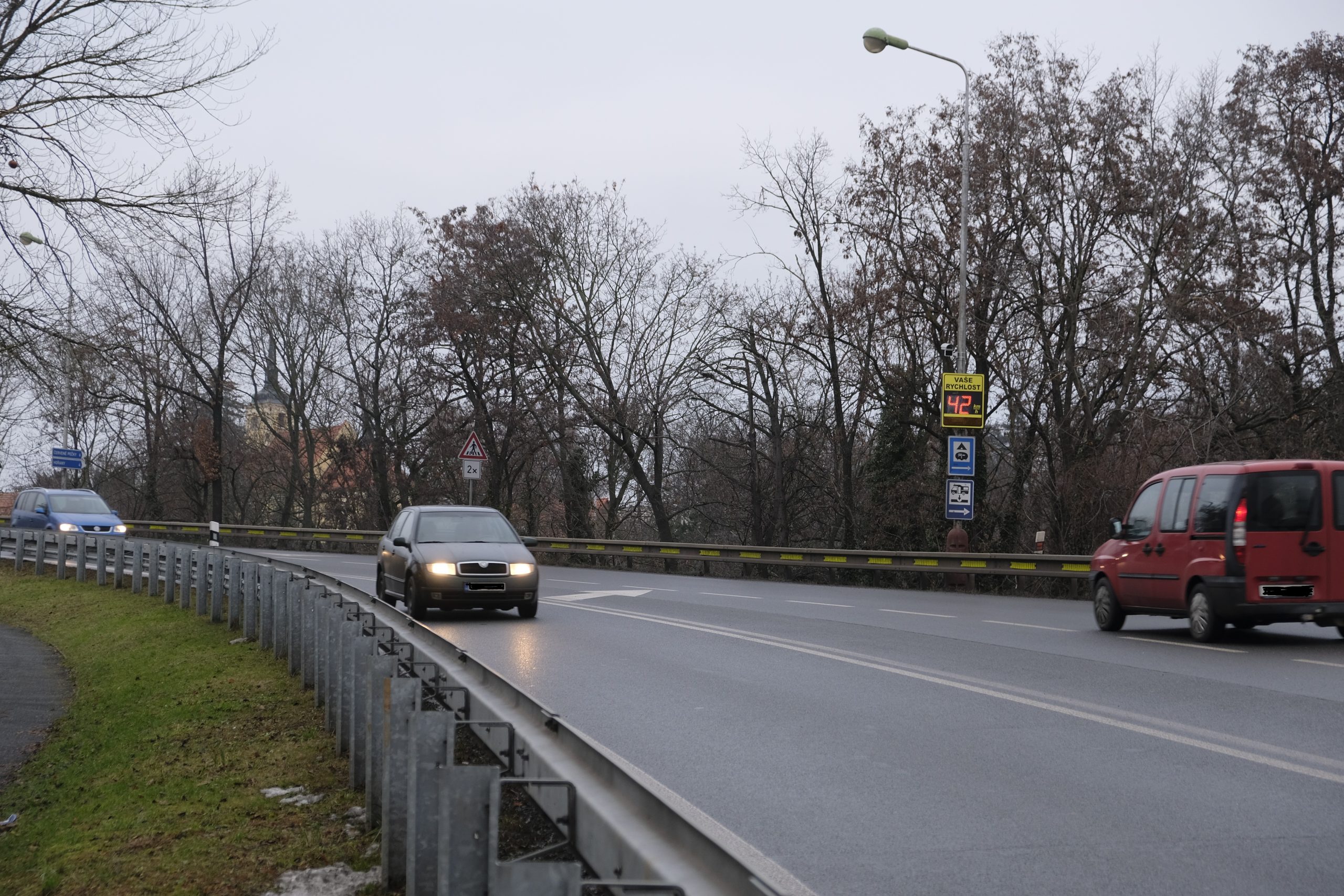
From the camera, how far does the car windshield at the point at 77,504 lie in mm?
35000

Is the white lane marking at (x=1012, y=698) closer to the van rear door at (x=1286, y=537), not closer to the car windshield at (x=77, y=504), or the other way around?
the van rear door at (x=1286, y=537)

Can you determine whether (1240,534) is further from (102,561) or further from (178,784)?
(102,561)

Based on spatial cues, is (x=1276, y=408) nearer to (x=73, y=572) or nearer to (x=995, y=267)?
(x=995, y=267)

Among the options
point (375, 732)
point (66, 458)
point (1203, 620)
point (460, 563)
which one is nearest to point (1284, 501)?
point (1203, 620)

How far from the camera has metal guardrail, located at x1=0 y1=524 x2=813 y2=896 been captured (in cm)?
341

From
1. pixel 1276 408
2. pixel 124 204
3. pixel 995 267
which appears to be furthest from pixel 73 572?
pixel 1276 408

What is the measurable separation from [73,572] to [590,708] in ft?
74.9

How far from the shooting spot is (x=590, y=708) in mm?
9688

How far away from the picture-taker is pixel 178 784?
874 cm

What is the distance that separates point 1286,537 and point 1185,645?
154cm

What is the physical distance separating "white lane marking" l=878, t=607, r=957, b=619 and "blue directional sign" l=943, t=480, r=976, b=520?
6.77 metres

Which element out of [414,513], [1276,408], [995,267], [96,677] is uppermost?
[995,267]

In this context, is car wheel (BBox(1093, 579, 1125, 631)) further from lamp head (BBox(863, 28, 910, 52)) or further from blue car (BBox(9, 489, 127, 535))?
blue car (BBox(9, 489, 127, 535))

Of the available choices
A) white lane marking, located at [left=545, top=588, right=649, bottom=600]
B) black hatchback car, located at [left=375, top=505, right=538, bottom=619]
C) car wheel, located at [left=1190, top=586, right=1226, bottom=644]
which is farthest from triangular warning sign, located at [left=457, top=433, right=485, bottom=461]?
car wheel, located at [left=1190, top=586, right=1226, bottom=644]
